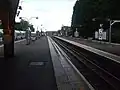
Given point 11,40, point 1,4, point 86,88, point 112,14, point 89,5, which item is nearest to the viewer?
point 86,88

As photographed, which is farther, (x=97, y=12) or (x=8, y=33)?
(x=97, y=12)

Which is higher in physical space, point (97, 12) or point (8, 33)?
point (97, 12)

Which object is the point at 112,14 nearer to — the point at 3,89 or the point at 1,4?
the point at 1,4

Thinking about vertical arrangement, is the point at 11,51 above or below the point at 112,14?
below

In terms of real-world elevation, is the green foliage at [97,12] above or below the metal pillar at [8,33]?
above

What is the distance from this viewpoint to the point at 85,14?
403 ft

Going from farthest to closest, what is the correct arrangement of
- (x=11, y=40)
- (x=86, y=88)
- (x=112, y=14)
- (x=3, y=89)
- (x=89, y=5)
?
(x=89, y=5) → (x=112, y=14) → (x=11, y=40) → (x=86, y=88) → (x=3, y=89)

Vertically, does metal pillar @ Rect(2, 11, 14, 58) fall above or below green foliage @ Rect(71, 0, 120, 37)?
below

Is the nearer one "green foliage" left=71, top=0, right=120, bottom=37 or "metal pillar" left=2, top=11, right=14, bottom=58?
"metal pillar" left=2, top=11, right=14, bottom=58

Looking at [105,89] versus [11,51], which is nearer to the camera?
[105,89]

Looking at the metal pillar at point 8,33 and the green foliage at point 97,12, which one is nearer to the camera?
the metal pillar at point 8,33

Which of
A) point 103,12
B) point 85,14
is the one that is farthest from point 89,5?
point 103,12

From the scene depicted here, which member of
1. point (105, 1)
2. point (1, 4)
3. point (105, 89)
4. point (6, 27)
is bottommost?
point (105, 89)

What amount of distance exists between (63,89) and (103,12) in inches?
3228
